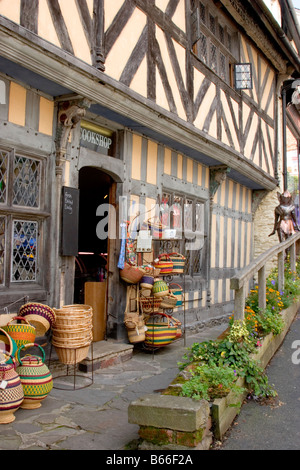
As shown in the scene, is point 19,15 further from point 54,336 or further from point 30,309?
point 54,336

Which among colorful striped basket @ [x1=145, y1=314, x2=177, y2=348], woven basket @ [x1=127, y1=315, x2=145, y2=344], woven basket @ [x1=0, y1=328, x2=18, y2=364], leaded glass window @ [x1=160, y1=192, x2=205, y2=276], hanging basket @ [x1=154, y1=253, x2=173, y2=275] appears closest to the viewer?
woven basket @ [x1=0, y1=328, x2=18, y2=364]

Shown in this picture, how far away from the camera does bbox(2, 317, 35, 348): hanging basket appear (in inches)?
155

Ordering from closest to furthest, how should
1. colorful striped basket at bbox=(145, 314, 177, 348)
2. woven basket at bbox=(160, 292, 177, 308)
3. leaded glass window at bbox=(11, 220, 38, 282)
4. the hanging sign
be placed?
1. leaded glass window at bbox=(11, 220, 38, 282)
2. the hanging sign
3. colorful striped basket at bbox=(145, 314, 177, 348)
4. woven basket at bbox=(160, 292, 177, 308)

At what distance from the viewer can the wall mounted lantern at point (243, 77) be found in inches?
354

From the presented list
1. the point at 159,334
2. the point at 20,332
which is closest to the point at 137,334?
the point at 159,334

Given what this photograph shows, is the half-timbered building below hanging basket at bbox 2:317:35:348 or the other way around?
the other way around

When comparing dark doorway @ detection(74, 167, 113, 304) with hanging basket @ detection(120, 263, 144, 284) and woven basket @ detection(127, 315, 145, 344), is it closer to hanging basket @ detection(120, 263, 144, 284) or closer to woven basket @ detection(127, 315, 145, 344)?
hanging basket @ detection(120, 263, 144, 284)

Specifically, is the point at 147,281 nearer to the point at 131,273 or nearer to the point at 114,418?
the point at 131,273

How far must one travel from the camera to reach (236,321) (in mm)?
4332

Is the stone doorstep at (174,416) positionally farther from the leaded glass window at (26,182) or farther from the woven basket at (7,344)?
the leaded glass window at (26,182)

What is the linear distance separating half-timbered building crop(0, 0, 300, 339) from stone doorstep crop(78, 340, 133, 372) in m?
0.36

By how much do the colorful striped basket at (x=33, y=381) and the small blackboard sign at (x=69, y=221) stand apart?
1517 millimetres

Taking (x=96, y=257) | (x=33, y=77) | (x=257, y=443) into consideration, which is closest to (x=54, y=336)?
(x=257, y=443)

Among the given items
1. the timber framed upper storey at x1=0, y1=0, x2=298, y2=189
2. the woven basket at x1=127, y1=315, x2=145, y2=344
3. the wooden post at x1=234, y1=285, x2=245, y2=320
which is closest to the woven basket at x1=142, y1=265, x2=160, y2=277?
the woven basket at x1=127, y1=315, x2=145, y2=344
